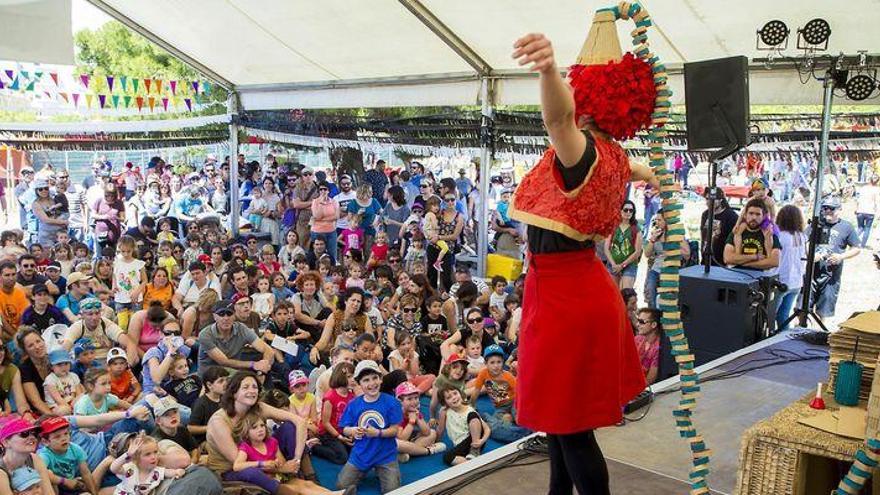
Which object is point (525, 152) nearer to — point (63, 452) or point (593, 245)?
point (63, 452)

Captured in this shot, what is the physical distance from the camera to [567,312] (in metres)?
1.62

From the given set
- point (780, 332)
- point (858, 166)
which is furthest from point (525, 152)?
point (858, 166)

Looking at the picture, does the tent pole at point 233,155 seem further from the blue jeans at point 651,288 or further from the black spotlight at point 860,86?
the black spotlight at point 860,86

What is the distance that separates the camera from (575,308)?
162 centimetres

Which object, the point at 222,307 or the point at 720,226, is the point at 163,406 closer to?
the point at 222,307

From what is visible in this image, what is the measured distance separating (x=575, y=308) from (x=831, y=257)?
236 inches

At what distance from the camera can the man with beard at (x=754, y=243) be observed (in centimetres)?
522

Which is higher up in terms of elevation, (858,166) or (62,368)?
(858,166)

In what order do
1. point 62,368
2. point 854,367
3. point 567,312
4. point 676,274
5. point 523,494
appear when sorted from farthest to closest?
point 62,368 → point 523,494 → point 854,367 → point 676,274 → point 567,312

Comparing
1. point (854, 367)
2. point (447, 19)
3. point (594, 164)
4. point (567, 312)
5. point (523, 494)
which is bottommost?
point (523, 494)

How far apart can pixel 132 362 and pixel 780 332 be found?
443 centimetres

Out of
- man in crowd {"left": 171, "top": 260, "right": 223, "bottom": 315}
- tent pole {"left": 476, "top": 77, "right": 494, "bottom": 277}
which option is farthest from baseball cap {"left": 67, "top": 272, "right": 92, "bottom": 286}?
tent pole {"left": 476, "top": 77, "right": 494, "bottom": 277}

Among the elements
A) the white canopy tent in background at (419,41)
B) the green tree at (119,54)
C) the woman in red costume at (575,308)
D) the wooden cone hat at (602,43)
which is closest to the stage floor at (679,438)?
the woman in red costume at (575,308)

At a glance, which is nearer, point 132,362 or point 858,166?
point 132,362
